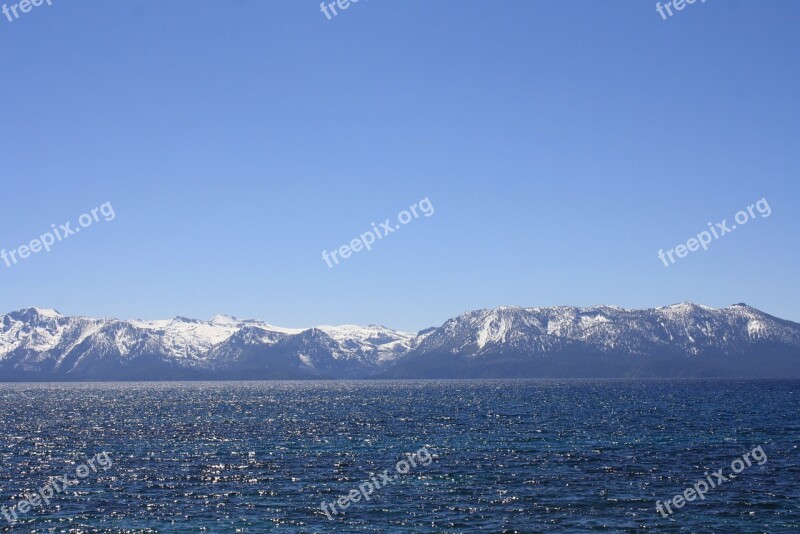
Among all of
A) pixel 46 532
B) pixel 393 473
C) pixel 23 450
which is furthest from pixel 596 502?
pixel 23 450

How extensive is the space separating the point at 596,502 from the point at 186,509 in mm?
33628

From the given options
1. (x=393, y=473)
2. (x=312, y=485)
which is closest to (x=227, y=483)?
(x=312, y=485)

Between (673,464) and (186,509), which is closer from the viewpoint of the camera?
(186,509)

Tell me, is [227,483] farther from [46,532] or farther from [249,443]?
[249,443]

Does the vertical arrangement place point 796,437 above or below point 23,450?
below

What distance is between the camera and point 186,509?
6191 cm

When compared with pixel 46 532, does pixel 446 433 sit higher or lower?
lower

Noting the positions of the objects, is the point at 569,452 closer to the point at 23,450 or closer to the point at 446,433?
the point at 446,433

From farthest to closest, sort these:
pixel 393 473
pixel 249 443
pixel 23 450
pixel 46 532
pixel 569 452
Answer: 1. pixel 249 443
2. pixel 23 450
3. pixel 569 452
4. pixel 393 473
5. pixel 46 532

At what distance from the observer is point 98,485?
72.8 m

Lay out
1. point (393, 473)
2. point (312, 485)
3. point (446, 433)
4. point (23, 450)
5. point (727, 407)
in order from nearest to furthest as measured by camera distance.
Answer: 1. point (312, 485)
2. point (393, 473)
3. point (23, 450)
4. point (446, 433)
5. point (727, 407)

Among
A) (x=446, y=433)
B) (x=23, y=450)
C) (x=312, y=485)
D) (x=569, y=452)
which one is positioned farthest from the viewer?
(x=446, y=433)

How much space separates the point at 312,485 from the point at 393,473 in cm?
971

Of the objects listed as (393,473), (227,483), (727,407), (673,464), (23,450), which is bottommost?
(727,407)
